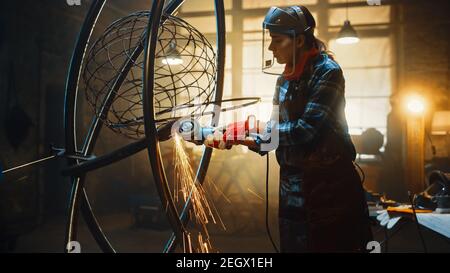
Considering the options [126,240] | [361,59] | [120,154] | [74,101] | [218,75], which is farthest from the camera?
[361,59]

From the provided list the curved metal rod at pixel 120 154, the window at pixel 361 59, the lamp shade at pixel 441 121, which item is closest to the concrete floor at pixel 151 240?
the lamp shade at pixel 441 121

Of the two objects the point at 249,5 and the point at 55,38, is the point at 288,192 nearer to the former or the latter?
the point at 55,38

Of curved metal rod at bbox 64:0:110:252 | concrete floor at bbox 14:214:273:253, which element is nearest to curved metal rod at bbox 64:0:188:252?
curved metal rod at bbox 64:0:110:252

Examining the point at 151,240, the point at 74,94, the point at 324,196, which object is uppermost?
the point at 74,94

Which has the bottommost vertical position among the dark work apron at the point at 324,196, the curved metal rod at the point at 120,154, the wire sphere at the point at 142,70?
the dark work apron at the point at 324,196

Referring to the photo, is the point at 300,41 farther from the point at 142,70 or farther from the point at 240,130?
the point at 142,70

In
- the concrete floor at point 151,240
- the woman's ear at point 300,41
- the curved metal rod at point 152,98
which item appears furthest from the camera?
the concrete floor at point 151,240

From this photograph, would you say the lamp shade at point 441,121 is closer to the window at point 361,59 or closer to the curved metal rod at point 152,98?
the window at point 361,59

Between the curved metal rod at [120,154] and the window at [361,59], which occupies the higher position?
the window at [361,59]

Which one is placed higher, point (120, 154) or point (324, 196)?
point (120, 154)

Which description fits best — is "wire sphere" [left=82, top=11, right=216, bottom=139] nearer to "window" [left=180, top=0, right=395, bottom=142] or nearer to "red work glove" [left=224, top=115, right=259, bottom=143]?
"red work glove" [left=224, top=115, right=259, bottom=143]

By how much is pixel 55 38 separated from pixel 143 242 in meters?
3.30

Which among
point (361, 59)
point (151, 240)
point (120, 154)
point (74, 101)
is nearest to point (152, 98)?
point (120, 154)

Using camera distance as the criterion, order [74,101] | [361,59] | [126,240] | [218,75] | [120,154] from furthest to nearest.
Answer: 1. [361,59]
2. [126,240]
3. [218,75]
4. [74,101]
5. [120,154]
